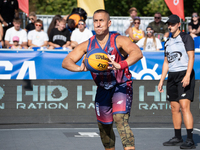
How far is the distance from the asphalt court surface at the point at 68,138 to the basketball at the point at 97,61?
7.78ft

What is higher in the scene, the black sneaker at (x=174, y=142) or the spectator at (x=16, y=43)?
the spectator at (x=16, y=43)

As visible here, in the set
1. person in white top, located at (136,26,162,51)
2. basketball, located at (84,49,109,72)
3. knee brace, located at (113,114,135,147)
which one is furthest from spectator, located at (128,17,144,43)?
basketball, located at (84,49,109,72)

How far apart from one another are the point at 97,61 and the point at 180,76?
2729 millimetres

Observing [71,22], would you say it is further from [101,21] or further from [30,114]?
[101,21]

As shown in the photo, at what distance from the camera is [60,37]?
37.8ft

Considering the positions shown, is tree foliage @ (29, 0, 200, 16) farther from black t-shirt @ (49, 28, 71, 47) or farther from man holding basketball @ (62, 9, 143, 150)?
man holding basketball @ (62, 9, 143, 150)

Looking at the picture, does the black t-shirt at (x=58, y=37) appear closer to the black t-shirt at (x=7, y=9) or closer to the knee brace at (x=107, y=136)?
the black t-shirt at (x=7, y=9)

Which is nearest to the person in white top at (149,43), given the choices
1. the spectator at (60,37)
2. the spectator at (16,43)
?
the spectator at (60,37)

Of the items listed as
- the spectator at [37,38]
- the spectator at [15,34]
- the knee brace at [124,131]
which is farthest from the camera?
the spectator at [37,38]

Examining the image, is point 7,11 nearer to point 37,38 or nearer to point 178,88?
point 37,38

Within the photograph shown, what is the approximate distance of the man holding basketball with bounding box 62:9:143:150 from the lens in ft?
15.1

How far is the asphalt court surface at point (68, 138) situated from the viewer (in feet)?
20.7

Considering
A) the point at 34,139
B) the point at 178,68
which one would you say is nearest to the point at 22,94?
the point at 34,139

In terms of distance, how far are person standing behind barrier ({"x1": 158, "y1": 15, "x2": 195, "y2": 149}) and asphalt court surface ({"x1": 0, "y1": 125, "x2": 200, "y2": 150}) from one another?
15.6 inches
